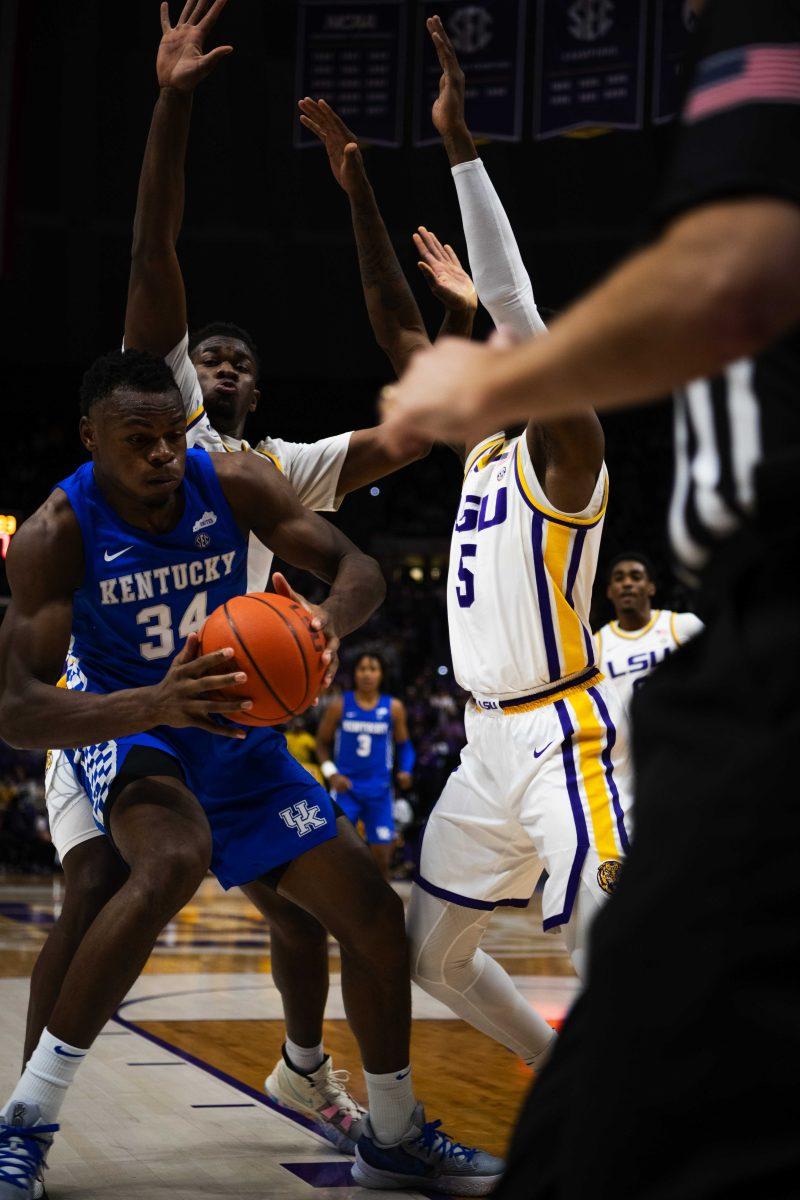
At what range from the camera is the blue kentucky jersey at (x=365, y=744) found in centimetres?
1219

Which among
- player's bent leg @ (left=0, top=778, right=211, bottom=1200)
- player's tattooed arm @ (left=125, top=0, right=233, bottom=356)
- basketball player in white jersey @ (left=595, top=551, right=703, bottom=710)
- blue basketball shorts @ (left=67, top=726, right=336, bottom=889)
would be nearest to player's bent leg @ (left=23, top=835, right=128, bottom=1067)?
blue basketball shorts @ (left=67, top=726, right=336, bottom=889)

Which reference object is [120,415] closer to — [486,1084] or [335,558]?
[335,558]

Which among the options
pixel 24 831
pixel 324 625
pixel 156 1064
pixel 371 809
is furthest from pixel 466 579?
pixel 24 831

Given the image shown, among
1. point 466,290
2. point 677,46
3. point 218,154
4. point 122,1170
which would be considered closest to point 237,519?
point 466,290

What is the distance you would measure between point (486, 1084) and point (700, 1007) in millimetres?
3855

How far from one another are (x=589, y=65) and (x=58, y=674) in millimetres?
10139

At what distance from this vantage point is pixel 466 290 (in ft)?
14.4

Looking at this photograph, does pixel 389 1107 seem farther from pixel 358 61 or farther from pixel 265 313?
pixel 265 313

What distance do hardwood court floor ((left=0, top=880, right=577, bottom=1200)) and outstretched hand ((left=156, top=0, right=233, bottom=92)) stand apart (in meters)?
3.12

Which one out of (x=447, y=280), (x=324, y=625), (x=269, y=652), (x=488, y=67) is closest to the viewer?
(x=269, y=652)

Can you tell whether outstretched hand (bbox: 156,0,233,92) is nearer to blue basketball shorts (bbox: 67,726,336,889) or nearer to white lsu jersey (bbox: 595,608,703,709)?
blue basketball shorts (bbox: 67,726,336,889)

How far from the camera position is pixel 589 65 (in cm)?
1195

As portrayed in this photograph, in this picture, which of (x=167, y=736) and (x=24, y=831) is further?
(x=24, y=831)

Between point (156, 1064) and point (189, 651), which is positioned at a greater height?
point (189, 651)
